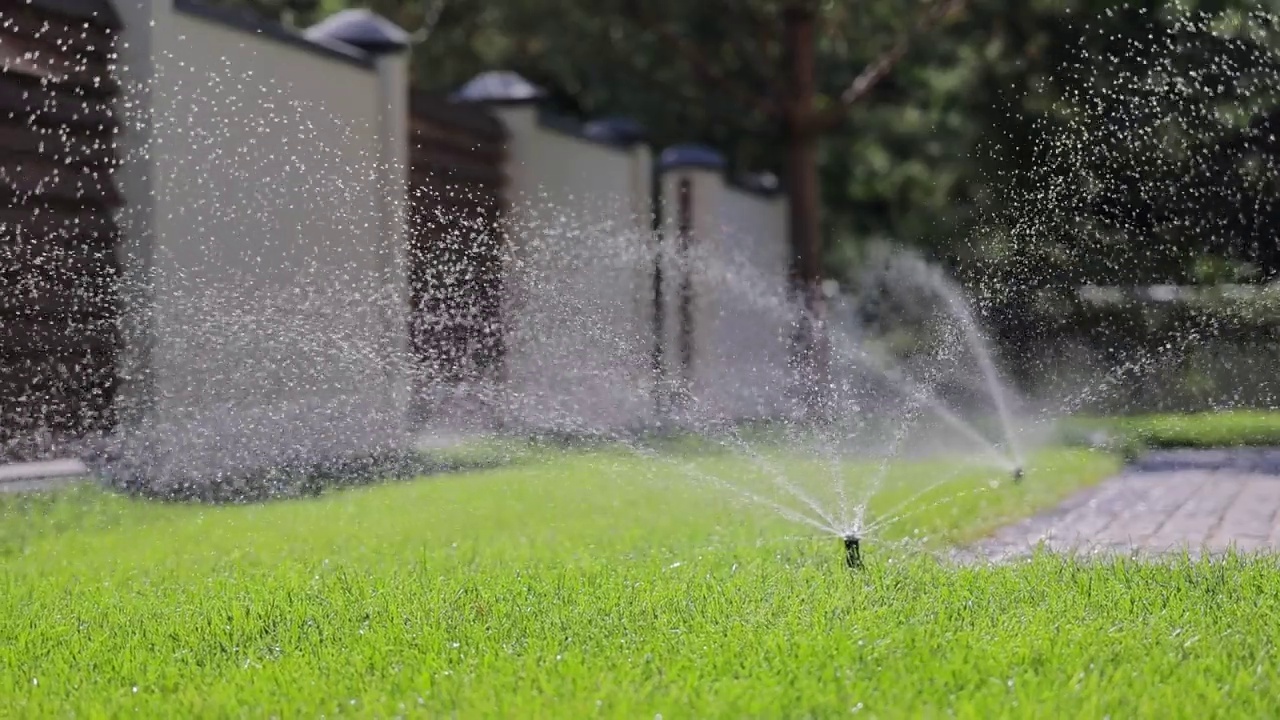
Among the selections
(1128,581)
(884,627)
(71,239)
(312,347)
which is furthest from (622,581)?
(312,347)

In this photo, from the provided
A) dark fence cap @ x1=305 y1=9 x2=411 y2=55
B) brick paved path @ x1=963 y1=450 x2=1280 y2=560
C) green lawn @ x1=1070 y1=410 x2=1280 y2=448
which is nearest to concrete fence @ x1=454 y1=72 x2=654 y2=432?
dark fence cap @ x1=305 y1=9 x2=411 y2=55

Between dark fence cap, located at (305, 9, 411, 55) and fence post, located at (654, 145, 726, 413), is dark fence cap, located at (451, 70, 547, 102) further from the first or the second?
fence post, located at (654, 145, 726, 413)

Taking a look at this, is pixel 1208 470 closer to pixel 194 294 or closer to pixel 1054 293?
pixel 194 294

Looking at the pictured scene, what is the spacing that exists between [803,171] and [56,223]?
A: 11.7 metres

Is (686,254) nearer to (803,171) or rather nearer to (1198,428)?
(803,171)

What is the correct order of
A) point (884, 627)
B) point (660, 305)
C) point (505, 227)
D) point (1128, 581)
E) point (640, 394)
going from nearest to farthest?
point (884, 627)
point (1128, 581)
point (505, 227)
point (640, 394)
point (660, 305)

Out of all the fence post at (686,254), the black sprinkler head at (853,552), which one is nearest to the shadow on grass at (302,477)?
the black sprinkler head at (853,552)

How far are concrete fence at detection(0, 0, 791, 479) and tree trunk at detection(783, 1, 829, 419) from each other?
9.69 feet

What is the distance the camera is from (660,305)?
50.6 ft

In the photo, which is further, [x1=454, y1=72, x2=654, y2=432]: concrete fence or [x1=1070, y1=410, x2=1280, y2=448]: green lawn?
[x1=454, y1=72, x2=654, y2=432]: concrete fence

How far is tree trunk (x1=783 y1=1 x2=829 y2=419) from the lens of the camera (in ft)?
57.8

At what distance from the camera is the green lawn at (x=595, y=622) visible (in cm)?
342

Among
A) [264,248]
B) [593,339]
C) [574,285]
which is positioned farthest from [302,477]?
[593,339]

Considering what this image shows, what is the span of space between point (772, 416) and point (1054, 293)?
4316 millimetres
